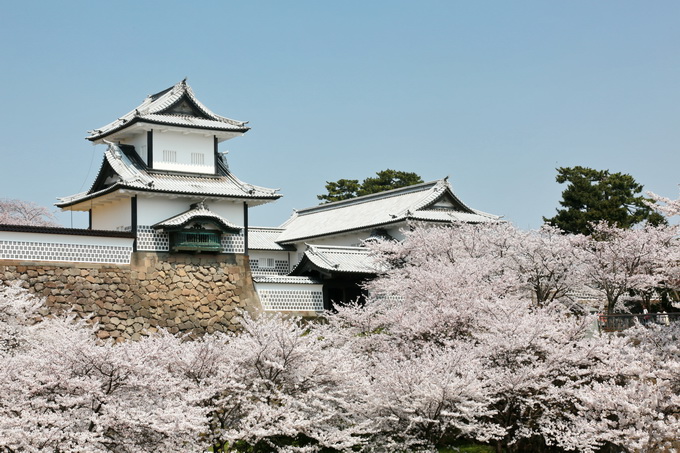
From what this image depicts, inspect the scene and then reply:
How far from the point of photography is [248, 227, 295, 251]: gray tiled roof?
129ft

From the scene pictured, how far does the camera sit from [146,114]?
1123 inches

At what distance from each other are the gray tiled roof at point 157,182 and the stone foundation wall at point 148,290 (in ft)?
7.39

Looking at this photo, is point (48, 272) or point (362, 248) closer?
point (48, 272)

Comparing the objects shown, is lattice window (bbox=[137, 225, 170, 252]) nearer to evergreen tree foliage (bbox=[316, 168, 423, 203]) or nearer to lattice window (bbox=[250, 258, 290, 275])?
lattice window (bbox=[250, 258, 290, 275])

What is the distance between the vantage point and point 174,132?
29250mm

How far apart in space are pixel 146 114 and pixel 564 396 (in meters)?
17.5

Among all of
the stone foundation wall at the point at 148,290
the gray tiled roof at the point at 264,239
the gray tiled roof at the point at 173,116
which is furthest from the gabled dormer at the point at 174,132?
the gray tiled roof at the point at 264,239

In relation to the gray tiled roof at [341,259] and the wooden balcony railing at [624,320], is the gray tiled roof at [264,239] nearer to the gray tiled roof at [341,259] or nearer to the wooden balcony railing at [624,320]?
the gray tiled roof at [341,259]

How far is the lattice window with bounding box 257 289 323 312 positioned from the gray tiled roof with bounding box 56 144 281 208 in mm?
3544

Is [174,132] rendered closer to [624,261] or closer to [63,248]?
[63,248]

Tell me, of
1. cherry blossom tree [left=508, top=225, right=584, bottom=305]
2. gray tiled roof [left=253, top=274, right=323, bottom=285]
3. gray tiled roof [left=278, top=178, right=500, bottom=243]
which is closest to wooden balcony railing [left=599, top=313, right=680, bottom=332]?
cherry blossom tree [left=508, top=225, right=584, bottom=305]

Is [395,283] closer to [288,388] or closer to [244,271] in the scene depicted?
A: [244,271]

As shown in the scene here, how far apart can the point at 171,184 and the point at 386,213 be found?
12.9 metres

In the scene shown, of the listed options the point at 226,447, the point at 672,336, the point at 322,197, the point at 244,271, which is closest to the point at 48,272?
the point at 244,271
